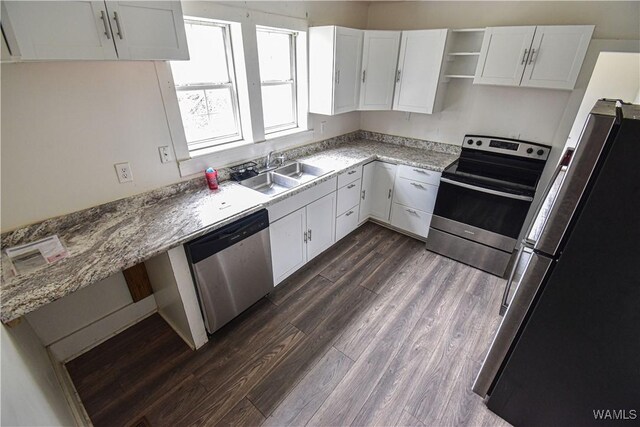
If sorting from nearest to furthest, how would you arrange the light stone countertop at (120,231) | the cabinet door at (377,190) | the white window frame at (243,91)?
1. the light stone countertop at (120,231)
2. the white window frame at (243,91)
3. the cabinet door at (377,190)

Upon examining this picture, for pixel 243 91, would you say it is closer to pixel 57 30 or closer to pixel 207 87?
pixel 207 87

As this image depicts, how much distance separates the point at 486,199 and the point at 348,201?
126cm

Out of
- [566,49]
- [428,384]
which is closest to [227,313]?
[428,384]

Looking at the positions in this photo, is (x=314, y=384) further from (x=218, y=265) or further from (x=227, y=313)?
(x=218, y=265)

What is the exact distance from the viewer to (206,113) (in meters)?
2.28

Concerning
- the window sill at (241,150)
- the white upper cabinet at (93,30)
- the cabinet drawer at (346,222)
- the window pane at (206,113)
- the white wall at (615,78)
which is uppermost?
the white upper cabinet at (93,30)

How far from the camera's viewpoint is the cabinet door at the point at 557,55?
210 cm

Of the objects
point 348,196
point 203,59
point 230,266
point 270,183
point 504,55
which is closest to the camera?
point 230,266

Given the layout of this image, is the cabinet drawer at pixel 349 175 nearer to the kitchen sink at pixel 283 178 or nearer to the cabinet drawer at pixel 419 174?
the kitchen sink at pixel 283 178

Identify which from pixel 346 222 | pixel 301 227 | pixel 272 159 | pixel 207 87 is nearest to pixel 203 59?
pixel 207 87

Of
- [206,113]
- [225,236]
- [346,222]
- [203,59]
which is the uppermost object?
[203,59]

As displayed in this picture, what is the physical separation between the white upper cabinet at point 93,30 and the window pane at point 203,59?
20.4 inches

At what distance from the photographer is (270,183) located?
2611 millimetres

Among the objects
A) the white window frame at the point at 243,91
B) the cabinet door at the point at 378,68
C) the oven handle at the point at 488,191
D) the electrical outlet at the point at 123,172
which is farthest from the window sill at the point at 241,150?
the oven handle at the point at 488,191
